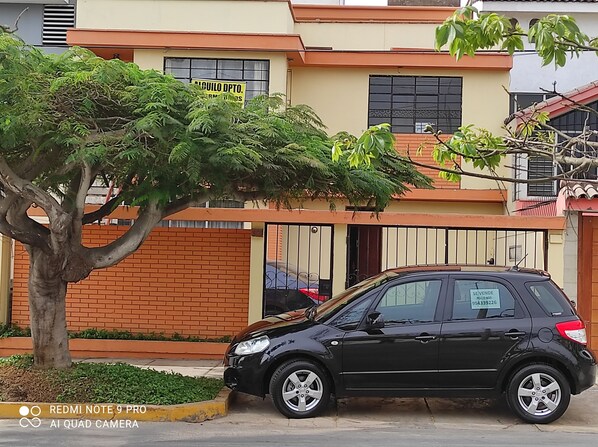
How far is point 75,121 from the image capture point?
7652 mm

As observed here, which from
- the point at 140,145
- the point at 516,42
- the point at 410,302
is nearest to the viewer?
the point at 516,42

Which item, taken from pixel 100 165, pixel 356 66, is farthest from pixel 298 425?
pixel 356 66

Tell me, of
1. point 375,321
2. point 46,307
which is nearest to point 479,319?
point 375,321

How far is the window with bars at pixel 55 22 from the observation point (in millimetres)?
20688

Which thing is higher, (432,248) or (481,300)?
(432,248)

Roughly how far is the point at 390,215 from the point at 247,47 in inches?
263

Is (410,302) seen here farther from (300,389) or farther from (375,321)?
(300,389)

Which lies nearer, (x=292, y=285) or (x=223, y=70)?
(x=292, y=285)

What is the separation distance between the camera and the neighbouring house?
475 inches

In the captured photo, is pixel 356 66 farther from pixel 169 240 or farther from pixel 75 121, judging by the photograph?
pixel 75 121

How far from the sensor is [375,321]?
827 centimetres

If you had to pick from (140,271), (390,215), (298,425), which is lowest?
(298,425)

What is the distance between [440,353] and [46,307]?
15.4 feet

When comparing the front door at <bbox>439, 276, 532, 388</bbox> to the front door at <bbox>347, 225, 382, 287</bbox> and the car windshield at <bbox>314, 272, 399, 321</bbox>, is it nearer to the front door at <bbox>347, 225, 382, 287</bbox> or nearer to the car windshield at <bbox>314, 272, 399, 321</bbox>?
the car windshield at <bbox>314, 272, 399, 321</bbox>
